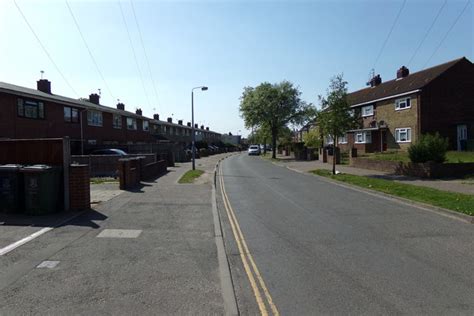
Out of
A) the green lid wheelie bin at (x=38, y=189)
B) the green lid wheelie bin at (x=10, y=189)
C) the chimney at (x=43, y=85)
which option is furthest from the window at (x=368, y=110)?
the green lid wheelie bin at (x=10, y=189)

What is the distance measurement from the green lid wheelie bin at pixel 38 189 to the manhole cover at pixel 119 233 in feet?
7.94

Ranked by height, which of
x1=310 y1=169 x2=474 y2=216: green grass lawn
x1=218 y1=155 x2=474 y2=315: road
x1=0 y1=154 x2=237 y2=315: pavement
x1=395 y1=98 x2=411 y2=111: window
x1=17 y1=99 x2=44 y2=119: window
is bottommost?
x1=218 y1=155 x2=474 y2=315: road

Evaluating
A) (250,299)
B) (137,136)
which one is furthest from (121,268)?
(137,136)

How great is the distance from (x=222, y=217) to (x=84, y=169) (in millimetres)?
3877

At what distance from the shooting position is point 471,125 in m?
37.1

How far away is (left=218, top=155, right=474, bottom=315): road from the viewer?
5.16 m

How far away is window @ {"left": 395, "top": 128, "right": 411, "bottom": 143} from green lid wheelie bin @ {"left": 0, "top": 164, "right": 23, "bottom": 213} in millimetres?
34797

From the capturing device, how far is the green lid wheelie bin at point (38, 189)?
35.2 ft

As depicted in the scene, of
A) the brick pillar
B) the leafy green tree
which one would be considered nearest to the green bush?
the brick pillar

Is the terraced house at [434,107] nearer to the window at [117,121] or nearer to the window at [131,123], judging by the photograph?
the window at [117,121]

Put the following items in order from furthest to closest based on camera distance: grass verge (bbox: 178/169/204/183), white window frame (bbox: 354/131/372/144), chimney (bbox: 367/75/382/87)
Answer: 1. chimney (bbox: 367/75/382/87)
2. white window frame (bbox: 354/131/372/144)
3. grass verge (bbox: 178/169/204/183)

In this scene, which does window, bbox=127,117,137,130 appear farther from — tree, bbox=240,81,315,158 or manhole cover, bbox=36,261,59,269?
manhole cover, bbox=36,261,59,269

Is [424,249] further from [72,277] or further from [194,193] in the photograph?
[194,193]

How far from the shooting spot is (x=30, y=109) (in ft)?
95.6
